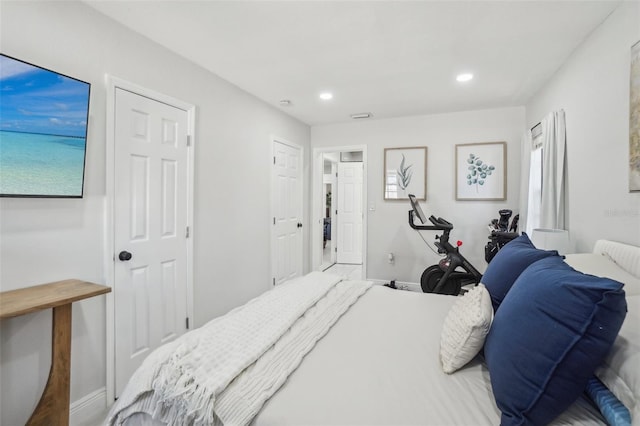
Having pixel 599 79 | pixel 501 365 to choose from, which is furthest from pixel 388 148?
pixel 501 365

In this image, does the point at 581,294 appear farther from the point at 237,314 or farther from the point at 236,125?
the point at 236,125

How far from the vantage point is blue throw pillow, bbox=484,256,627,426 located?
82 cm

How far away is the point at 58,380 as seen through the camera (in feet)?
5.11

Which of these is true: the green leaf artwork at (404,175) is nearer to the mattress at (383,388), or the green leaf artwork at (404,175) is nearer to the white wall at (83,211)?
the white wall at (83,211)

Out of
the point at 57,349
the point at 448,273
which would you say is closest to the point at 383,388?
the point at 57,349

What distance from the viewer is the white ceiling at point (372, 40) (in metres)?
1.94

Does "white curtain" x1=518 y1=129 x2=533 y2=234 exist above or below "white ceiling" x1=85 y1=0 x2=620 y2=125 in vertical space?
below

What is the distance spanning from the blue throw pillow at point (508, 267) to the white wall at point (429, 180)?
9.05 ft

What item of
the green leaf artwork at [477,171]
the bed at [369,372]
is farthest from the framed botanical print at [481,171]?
the bed at [369,372]

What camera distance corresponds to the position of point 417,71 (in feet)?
9.43

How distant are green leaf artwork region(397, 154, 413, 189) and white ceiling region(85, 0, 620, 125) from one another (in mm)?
1212

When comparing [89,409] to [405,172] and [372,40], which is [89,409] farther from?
[405,172]

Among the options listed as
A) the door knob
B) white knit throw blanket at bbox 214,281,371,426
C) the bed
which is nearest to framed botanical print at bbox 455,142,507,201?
the bed

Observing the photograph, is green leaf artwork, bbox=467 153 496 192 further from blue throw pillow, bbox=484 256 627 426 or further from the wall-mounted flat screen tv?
the wall-mounted flat screen tv
